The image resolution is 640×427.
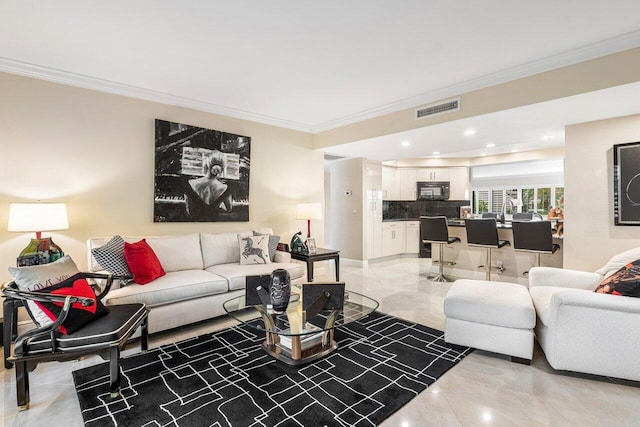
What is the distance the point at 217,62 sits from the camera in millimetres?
3020

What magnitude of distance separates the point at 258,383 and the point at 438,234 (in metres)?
3.96

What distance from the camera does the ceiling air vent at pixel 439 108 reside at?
365 centimetres

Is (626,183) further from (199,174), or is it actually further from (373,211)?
(199,174)

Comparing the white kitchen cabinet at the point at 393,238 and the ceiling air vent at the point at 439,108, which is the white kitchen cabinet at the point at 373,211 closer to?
the white kitchen cabinet at the point at 393,238

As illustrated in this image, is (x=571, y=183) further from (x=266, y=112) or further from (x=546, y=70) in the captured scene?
(x=266, y=112)

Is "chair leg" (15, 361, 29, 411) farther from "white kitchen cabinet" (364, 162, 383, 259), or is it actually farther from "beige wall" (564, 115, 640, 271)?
"white kitchen cabinet" (364, 162, 383, 259)

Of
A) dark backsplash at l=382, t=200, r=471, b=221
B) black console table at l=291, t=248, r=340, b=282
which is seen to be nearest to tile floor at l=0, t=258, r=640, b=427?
black console table at l=291, t=248, r=340, b=282

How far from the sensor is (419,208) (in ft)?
26.9

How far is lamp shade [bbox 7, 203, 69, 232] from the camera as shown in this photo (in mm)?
2691

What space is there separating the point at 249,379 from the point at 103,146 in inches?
118

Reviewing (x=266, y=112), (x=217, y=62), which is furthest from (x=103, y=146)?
(x=266, y=112)

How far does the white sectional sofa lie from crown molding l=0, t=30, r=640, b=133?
1.67m

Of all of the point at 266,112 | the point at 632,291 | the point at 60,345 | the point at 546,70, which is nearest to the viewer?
the point at 60,345

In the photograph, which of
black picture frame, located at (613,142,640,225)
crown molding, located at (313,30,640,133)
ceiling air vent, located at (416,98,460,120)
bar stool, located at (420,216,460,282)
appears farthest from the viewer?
bar stool, located at (420,216,460,282)
